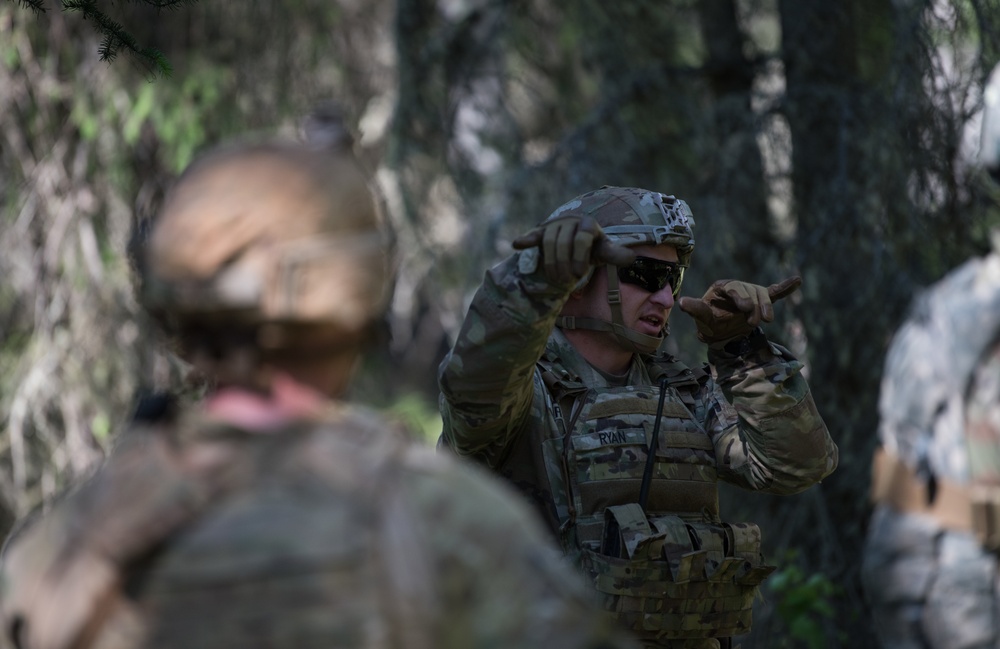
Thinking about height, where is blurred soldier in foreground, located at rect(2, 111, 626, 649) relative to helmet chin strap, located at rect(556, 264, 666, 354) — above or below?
above

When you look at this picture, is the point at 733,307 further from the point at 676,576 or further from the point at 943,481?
the point at 943,481

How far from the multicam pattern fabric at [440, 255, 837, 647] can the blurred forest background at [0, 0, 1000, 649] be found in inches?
77.1

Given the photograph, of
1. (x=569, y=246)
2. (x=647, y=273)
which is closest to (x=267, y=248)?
(x=569, y=246)

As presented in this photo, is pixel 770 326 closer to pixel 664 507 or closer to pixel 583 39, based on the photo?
pixel 583 39

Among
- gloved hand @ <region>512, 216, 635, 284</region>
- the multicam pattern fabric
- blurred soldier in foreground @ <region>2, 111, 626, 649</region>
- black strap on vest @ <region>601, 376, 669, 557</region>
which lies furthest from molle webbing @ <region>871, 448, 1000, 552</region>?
blurred soldier in foreground @ <region>2, 111, 626, 649</region>

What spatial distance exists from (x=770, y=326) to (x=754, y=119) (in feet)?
3.80

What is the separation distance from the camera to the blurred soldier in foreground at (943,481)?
4.55m

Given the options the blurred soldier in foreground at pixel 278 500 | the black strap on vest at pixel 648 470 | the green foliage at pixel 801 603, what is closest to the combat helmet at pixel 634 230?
the black strap on vest at pixel 648 470

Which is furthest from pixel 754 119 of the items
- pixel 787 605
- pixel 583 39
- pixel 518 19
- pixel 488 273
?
pixel 488 273

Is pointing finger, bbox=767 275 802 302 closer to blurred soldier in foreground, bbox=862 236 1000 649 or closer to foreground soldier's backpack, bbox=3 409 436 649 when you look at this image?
blurred soldier in foreground, bbox=862 236 1000 649

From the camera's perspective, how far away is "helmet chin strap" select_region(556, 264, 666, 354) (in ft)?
12.4

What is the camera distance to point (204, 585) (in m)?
1.68

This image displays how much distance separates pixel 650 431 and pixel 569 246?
3.36 feet

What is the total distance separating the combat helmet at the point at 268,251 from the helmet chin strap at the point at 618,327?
6.42ft
